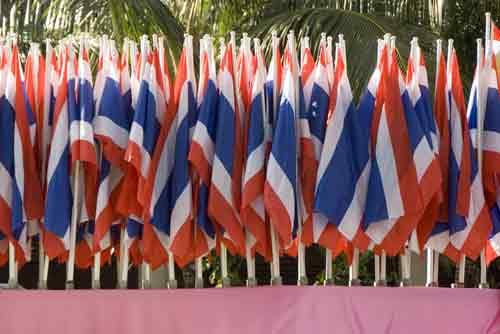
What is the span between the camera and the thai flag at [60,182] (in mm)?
6512

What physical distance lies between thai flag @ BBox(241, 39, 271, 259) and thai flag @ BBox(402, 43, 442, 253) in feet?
3.09

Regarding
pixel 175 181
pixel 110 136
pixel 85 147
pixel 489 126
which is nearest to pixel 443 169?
pixel 489 126

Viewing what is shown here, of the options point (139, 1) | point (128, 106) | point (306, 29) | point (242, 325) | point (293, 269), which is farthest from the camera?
point (293, 269)

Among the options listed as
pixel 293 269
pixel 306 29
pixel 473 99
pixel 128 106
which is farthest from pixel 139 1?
pixel 293 269

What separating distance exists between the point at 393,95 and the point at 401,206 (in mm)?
730

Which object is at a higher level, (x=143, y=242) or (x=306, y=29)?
(x=306, y=29)

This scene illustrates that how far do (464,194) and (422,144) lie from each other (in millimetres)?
414

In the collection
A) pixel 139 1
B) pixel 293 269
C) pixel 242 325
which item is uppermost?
pixel 139 1

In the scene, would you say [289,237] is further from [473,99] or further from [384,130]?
[473,99]

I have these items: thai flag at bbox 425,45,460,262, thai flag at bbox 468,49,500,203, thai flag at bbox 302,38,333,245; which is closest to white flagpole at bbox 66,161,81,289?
thai flag at bbox 302,38,333,245

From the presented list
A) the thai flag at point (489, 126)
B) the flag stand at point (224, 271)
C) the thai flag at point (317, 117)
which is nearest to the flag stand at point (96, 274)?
the flag stand at point (224, 271)

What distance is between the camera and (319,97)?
6.71 m

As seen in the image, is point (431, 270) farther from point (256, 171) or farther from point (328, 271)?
point (256, 171)

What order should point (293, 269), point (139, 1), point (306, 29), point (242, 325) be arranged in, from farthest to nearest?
point (293, 269) → point (306, 29) → point (139, 1) → point (242, 325)
